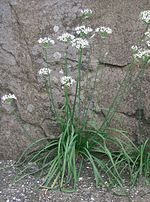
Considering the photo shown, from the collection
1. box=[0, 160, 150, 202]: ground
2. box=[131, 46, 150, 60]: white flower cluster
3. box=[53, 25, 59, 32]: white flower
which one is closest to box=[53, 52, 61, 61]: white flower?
box=[53, 25, 59, 32]: white flower

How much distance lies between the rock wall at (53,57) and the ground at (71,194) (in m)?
0.40

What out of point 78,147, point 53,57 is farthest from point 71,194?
point 53,57

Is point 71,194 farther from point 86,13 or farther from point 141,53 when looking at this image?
point 86,13

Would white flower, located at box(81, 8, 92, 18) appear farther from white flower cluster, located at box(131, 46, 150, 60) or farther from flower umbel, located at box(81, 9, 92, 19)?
white flower cluster, located at box(131, 46, 150, 60)

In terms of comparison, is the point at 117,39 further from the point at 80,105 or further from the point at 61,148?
the point at 61,148

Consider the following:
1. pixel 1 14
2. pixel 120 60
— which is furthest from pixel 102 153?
pixel 1 14

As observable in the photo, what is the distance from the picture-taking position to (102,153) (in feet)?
11.6

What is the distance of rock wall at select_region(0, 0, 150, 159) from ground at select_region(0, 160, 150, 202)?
15.8 inches

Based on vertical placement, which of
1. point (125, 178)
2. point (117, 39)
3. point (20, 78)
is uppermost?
point (117, 39)

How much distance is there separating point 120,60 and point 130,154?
0.64 m

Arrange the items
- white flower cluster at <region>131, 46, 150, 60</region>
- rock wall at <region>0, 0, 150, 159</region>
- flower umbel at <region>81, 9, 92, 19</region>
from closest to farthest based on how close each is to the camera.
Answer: white flower cluster at <region>131, 46, 150, 60</region> < flower umbel at <region>81, 9, 92, 19</region> < rock wall at <region>0, 0, 150, 159</region>

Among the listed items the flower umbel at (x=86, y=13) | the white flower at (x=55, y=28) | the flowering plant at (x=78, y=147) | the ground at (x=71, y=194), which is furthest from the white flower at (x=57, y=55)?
the ground at (x=71, y=194)

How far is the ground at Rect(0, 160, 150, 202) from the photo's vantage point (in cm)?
320

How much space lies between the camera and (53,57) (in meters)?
3.61
